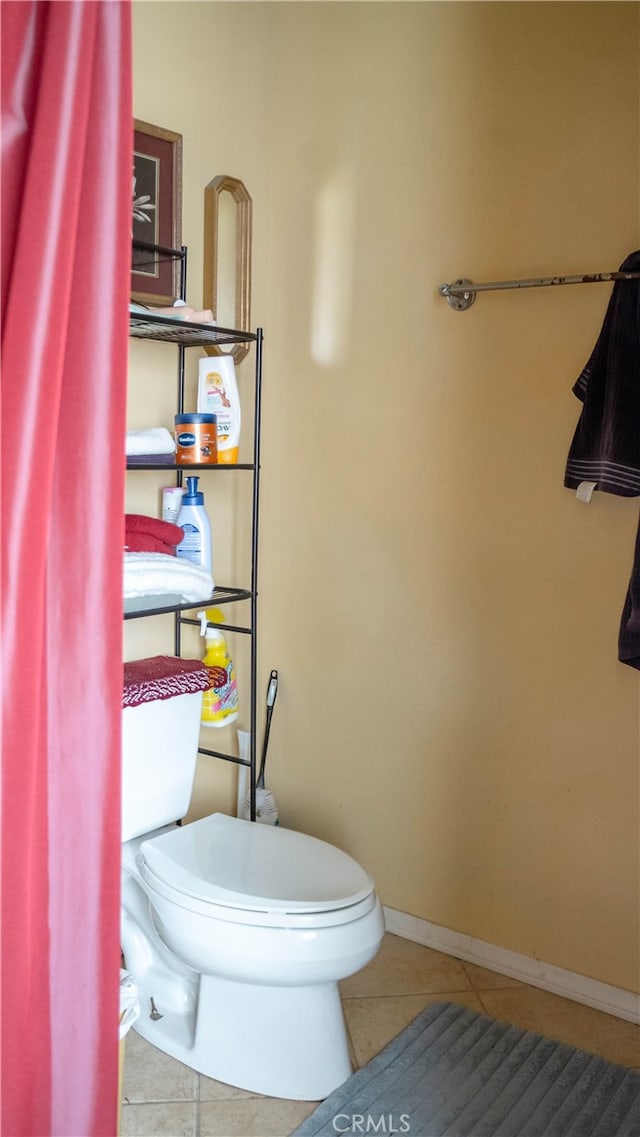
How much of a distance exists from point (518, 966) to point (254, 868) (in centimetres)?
78

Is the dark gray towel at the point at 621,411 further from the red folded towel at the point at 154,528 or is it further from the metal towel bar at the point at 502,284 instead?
the red folded towel at the point at 154,528

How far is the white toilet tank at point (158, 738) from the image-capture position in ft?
6.09

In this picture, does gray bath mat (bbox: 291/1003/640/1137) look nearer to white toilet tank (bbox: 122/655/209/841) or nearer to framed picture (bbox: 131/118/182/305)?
white toilet tank (bbox: 122/655/209/841)

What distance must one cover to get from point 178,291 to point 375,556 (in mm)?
794

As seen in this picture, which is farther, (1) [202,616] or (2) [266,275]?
(2) [266,275]

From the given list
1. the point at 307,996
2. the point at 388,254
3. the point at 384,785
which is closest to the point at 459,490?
the point at 388,254

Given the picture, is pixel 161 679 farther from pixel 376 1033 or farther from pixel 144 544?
pixel 376 1033

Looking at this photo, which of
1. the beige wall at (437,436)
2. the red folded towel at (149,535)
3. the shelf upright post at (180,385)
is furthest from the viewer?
the shelf upright post at (180,385)

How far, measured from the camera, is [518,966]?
219 centimetres

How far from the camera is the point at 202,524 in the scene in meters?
2.10

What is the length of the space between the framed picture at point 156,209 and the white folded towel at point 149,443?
33 cm

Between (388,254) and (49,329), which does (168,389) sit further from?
(49,329)

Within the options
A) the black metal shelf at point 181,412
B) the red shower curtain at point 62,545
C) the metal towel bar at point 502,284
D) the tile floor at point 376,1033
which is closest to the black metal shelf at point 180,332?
the black metal shelf at point 181,412

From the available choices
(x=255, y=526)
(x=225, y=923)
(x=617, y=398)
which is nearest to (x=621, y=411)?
(x=617, y=398)
